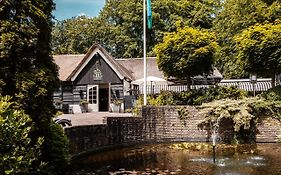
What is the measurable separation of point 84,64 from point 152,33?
14.9 meters

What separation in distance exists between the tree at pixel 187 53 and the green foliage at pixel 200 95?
1.24 m

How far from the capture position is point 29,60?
8.83m

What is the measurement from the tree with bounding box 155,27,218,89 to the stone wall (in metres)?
2.88

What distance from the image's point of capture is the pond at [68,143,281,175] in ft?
38.3

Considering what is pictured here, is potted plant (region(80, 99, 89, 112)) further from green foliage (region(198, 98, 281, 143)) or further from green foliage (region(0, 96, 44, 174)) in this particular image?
green foliage (region(0, 96, 44, 174))

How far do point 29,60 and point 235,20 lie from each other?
94.5ft

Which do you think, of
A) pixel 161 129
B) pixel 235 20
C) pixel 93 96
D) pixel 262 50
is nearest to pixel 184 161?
pixel 161 129

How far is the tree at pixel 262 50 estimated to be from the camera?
65.4ft

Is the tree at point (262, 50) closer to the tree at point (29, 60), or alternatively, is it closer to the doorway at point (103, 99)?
the doorway at point (103, 99)

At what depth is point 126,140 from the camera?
1850cm

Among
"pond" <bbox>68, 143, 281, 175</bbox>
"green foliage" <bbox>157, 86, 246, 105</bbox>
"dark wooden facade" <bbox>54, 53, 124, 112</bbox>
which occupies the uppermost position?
"dark wooden facade" <bbox>54, 53, 124, 112</bbox>

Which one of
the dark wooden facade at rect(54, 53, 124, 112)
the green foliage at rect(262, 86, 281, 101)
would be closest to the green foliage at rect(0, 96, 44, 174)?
the green foliage at rect(262, 86, 281, 101)

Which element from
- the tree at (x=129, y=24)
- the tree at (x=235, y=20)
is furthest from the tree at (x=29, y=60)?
the tree at (x=129, y=24)

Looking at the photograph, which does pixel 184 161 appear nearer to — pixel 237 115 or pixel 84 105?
pixel 237 115
